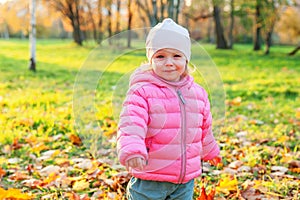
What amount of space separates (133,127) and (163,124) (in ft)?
0.55

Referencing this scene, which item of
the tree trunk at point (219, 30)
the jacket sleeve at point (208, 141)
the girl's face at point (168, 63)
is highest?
the girl's face at point (168, 63)

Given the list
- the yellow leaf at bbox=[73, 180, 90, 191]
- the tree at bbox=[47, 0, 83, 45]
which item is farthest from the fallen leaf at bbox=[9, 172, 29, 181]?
the tree at bbox=[47, 0, 83, 45]

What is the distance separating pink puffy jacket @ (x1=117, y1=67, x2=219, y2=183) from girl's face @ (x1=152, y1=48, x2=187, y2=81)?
36 mm

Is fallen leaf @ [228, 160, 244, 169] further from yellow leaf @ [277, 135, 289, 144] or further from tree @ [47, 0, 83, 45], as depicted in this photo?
tree @ [47, 0, 83, 45]

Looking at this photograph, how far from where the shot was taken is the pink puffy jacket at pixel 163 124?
1.81 m

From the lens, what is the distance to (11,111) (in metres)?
5.14

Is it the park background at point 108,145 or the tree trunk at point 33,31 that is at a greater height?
the tree trunk at point 33,31

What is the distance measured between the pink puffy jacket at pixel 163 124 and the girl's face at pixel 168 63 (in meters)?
0.04

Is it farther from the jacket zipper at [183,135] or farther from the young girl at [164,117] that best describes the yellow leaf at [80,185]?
the jacket zipper at [183,135]

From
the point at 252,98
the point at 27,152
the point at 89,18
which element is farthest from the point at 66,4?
the point at 27,152

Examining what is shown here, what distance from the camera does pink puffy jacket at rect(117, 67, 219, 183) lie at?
181cm

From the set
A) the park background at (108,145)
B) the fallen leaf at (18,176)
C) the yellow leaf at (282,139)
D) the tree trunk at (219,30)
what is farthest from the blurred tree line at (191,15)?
the fallen leaf at (18,176)

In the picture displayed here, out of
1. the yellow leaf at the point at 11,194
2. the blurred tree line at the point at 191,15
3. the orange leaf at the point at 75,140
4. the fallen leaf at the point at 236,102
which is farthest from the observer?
the blurred tree line at the point at 191,15

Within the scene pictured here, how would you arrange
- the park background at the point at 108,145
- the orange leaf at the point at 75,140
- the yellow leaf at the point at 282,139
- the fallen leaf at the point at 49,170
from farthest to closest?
the yellow leaf at the point at 282,139, the orange leaf at the point at 75,140, the fallen leaf at the point at 49,170, the park background at the point at 108,145
